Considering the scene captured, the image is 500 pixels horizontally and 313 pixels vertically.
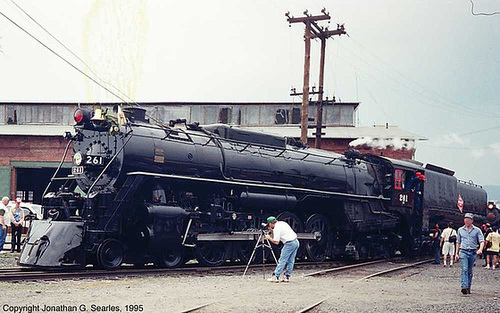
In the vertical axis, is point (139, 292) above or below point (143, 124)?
below

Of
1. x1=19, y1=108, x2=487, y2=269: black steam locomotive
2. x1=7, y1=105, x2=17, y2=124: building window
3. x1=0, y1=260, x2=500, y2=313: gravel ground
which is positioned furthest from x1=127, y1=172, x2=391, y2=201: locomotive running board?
x1=7, y1=105, x2=17, y2=124: building window

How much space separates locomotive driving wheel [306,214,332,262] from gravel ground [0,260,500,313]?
12.7 ft

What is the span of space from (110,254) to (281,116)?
29.8 m

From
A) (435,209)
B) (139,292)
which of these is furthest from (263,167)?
(435,209)

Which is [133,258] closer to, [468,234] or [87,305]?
[87,305]

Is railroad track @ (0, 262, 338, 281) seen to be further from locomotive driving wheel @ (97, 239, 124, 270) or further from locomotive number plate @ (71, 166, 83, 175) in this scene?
locomotive number plate @ (71, 166, 83, 175)

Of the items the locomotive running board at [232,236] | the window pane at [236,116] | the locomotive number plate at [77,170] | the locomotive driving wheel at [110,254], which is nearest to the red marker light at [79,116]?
the locomotive number plate at [77,170]

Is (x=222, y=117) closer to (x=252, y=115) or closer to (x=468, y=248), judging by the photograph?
(x=252, y=115)

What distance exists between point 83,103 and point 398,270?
32.9 metres

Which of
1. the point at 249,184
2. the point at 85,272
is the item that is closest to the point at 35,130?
the point at 249,184

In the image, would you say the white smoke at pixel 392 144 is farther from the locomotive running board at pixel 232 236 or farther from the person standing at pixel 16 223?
the person standing at pixel 16 223

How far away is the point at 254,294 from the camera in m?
9.92

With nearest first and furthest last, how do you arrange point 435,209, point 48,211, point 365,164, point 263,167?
point 48,211 → point 263,167 → point 365,164 → point 435,209

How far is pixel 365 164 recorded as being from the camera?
19719 millimetres
